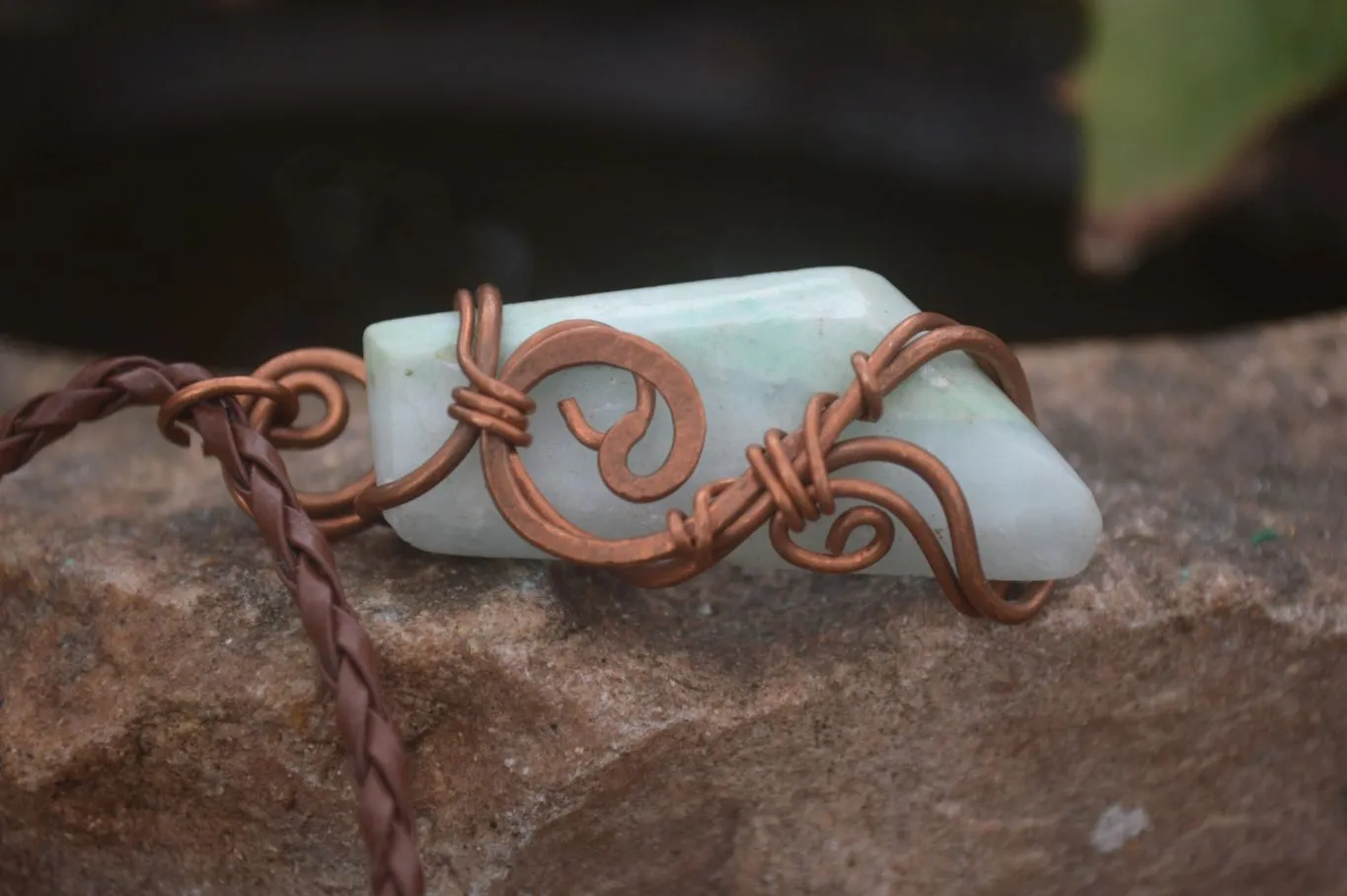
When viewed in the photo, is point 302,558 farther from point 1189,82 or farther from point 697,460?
point 1189,82

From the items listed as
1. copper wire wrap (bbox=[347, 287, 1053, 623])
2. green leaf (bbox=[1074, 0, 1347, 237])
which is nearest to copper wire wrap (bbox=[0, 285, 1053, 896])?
copper wire wrap (bbox=[347, 287, 1053, 623])

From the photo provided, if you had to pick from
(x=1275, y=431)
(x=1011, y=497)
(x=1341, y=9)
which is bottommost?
(x=1275, y=431)

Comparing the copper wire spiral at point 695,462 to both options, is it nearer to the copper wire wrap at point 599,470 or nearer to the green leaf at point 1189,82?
the copper wire wrap at point 599,470

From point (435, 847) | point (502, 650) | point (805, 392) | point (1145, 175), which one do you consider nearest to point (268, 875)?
point (435, 847)

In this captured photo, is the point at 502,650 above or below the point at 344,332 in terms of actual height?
above

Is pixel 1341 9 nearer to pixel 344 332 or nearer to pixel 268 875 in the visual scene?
pixel 344 332

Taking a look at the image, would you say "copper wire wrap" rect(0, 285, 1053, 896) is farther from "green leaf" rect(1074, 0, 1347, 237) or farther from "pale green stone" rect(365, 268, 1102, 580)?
"green leaf" rect(1074, 0, 1347, 237)
